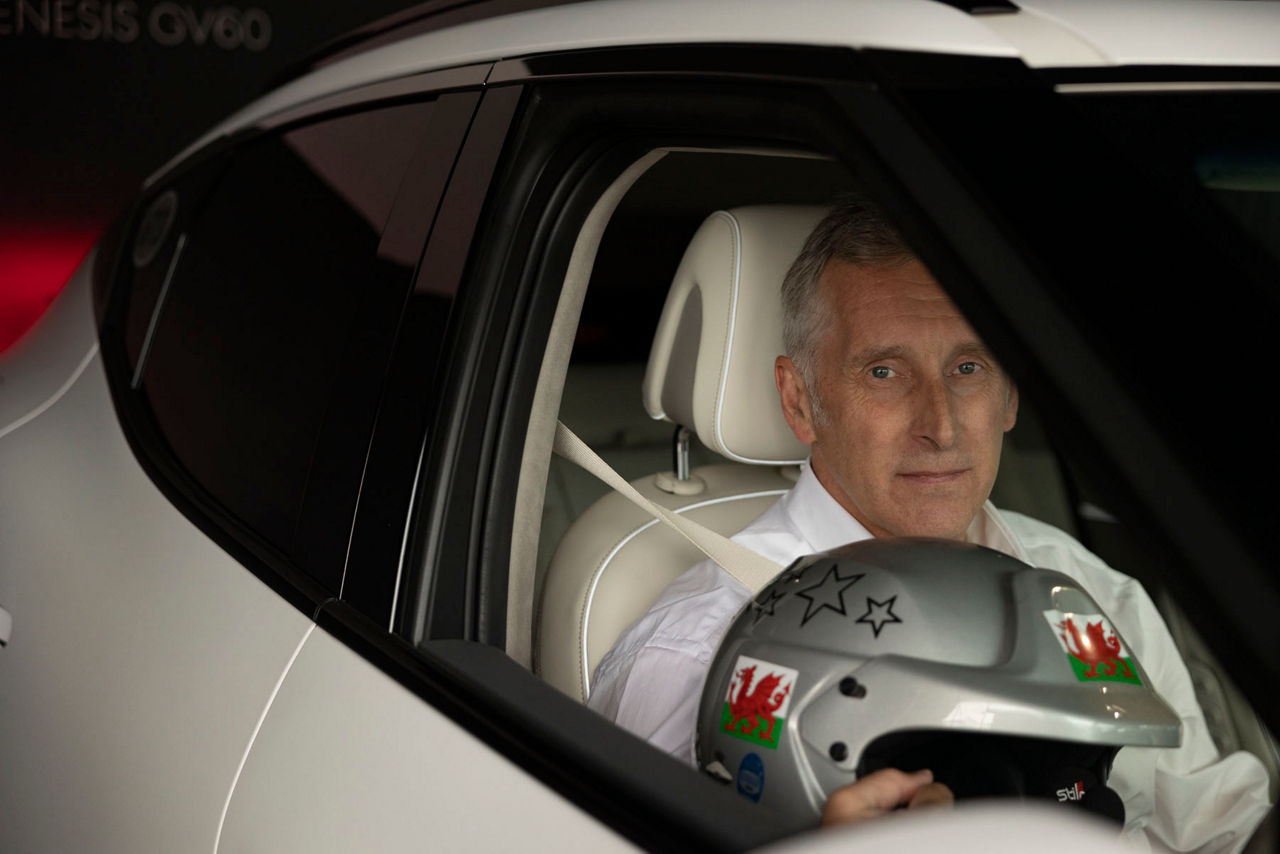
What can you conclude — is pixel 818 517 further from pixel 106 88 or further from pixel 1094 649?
pixel 106 88

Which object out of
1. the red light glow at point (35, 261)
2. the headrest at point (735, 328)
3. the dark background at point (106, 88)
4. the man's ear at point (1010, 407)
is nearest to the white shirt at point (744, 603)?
the headrest at point (735, 328)

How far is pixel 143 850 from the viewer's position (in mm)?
1448

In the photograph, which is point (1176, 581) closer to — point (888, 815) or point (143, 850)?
point (888, 815)

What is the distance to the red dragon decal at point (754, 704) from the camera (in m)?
1.06

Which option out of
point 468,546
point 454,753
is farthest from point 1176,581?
point 468,546

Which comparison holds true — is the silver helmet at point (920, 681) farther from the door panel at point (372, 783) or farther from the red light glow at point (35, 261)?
the red light glow at point (35, 261)

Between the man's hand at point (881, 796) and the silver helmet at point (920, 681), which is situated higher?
the silver helmet at point (920, 681)

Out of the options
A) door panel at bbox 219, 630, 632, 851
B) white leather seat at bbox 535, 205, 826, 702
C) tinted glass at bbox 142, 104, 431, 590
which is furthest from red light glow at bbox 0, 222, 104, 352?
door panel at bbox 219, 630, 632, 851

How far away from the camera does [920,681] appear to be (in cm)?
99

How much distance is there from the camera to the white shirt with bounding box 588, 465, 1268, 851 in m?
1.53

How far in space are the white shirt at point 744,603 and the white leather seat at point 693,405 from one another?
8cm

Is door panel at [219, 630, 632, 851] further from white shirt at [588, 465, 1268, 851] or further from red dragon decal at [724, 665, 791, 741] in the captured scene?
white shirt at [588, 465, 1268, 851]

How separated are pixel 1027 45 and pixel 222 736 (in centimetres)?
101

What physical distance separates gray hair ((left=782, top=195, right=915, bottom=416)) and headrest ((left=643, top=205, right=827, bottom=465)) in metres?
0.04
